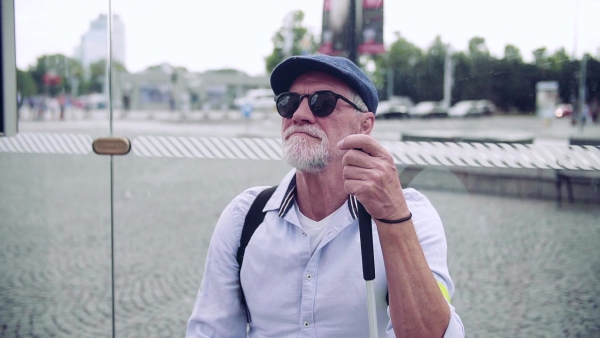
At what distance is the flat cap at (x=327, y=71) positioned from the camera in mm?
1814

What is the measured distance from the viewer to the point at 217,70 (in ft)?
9.03

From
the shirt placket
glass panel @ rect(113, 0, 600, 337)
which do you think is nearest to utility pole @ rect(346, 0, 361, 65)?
glass panel @ rect(113, 0, 600, 337)

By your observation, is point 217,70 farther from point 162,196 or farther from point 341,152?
point 341,152

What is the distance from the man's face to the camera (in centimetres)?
182

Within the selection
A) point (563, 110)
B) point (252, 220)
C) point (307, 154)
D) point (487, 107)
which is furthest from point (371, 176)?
point (563, 110)

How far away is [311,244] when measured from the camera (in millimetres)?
1846

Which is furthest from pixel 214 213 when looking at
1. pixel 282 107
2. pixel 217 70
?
pixel 282 107

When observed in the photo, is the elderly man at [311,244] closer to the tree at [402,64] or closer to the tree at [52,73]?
the tree at [402,64]

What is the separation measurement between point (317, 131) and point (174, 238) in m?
1.49

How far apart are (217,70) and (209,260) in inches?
43.2

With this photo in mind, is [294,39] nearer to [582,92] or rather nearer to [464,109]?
[464,109]

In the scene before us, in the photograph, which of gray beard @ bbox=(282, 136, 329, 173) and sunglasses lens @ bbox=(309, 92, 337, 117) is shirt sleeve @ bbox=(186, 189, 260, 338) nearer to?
gray beard @ bbox=(282, 136, 329, 173)

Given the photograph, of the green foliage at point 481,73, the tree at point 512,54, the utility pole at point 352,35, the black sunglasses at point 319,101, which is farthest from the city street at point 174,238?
the black sunglasses at point 319,101

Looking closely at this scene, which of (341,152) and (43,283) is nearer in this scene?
(341,152)
